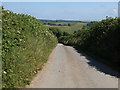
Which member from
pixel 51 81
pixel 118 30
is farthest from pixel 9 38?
pixel 118 30

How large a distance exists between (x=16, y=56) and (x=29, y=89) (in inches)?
49.2

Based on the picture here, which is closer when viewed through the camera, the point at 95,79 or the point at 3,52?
the point at 3,52

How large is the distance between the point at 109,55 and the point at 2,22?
34.7 feet

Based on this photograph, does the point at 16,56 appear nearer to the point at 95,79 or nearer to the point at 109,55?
the point at 95,79

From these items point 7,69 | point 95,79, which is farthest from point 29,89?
point 95,79

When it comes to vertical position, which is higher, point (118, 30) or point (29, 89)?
point (118, 30)

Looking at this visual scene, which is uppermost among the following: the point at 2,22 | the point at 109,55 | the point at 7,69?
the point at 2,22

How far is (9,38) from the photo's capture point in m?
9.52

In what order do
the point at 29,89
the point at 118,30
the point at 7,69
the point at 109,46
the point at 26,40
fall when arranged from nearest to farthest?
the point at 7,69 < the point at 29,89 < the point at 26,40 < the point at 118,30 < the point at 109,46

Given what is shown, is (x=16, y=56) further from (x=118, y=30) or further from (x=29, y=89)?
(x=118, y=30)

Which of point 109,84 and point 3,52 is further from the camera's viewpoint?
point 109,84

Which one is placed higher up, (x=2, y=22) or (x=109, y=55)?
(x=2, y=22)

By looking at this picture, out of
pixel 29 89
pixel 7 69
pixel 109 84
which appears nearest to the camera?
pixel 7 69

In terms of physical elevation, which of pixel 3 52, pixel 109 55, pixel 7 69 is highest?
pixel 3 52
